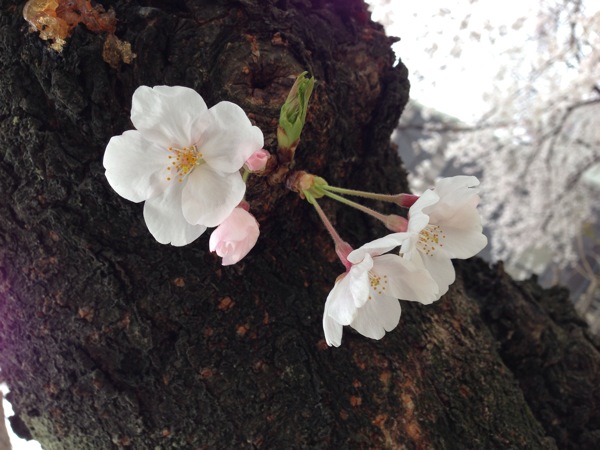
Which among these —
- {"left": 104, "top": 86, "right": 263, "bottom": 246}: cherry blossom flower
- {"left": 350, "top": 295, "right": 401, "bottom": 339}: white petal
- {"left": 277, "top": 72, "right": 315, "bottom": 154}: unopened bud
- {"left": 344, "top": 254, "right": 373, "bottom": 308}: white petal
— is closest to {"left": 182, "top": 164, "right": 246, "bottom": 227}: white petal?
{"left": 104, "top": 86, "right": 263, "bottom": 246}: cherry blossom flower

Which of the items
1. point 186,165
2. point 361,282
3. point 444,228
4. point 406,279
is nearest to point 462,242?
point 444,228

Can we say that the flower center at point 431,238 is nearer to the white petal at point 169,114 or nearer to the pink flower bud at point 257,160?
the pink flower bud at point 257,160

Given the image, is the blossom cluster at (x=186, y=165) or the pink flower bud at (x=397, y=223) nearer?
the blossom cluster at (x=186, y=165)

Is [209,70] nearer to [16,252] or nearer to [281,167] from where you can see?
[281,167]

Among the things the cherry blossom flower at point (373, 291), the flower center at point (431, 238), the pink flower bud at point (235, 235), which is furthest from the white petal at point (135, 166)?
the flower center at point (431, 238)

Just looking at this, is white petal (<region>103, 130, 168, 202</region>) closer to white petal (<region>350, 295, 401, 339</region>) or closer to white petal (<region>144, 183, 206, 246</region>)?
white petal (<region>144, 183, 206, 246</region>)

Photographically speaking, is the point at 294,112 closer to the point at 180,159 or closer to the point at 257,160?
the point at 257,160

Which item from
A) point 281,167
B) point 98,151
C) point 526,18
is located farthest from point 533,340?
point 526,18

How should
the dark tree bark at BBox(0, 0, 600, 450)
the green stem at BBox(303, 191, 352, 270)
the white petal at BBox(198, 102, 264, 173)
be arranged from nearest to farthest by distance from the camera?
1. the white petal at BBox(198, 102, 264, 173)
2. the green stem at BBox(303, 191, 352, 270)
3. the dark tree bark at BBox(0, 0, 600, 450)
